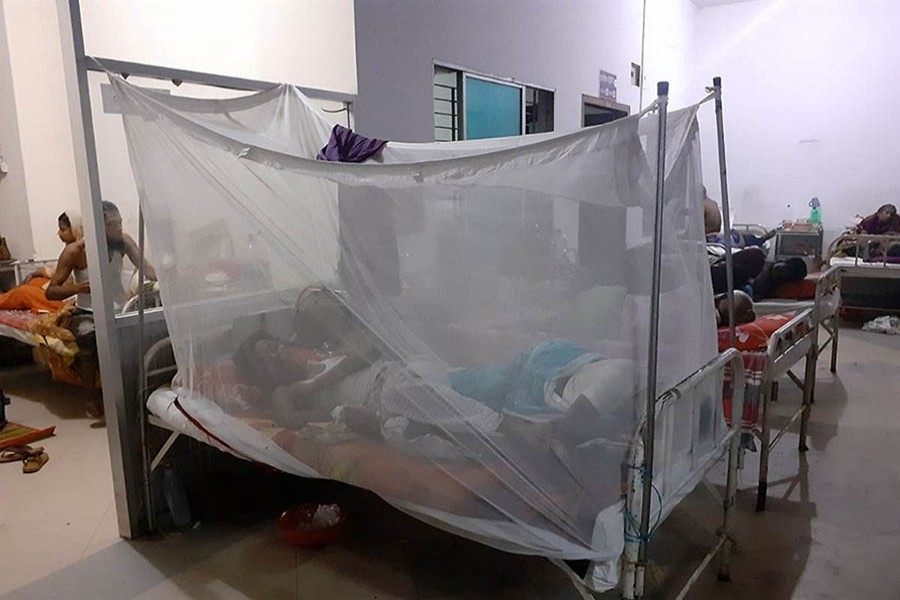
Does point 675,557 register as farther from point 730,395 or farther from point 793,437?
point 793,437

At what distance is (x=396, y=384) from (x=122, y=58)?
3.19m

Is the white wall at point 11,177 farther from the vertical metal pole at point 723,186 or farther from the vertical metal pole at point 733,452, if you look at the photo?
the vertical metal pole at point 733,452

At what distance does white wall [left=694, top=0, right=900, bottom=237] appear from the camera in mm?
6039

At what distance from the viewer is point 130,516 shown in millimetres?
2420

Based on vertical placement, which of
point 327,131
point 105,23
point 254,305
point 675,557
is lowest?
point 675,557

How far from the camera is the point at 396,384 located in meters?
1.83

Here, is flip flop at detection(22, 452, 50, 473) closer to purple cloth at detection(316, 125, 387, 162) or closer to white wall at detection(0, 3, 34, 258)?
purple cloth at detection(316, 125, 387, 162)

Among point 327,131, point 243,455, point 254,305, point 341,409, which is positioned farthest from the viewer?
point 327,131

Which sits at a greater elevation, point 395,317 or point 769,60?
point 769,60

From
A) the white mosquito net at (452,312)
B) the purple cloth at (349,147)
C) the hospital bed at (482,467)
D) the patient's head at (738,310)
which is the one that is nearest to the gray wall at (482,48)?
the purple cloth at (349,147)

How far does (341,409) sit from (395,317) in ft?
1.22

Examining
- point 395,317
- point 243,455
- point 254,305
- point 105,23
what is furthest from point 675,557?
point 105,23

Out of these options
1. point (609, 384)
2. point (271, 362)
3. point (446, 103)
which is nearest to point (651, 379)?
point (609, 384)

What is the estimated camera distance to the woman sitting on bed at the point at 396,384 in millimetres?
1749
